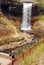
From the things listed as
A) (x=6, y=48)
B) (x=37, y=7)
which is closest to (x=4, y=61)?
(x=6, y=48)

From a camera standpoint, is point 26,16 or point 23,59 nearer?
point 23,59

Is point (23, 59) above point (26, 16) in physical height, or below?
below

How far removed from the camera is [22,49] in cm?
Answer: 272

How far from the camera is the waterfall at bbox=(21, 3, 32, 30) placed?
2.83 metres

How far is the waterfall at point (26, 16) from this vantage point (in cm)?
283

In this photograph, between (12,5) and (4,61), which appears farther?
(12,5)

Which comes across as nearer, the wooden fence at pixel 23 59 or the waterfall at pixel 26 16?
the wooden fence at pixel 23 59

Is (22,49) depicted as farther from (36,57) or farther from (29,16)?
(29,16)

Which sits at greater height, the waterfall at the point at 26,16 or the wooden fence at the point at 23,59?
the waterfall at the point at 26,16

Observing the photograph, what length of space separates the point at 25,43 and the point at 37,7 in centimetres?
45

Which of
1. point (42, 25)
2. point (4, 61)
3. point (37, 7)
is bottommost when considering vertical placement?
point (4, 61)

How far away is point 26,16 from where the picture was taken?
9.45 feet

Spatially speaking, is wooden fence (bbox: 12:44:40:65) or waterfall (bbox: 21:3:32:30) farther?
waterfall (bbox: 21:3:32:30)

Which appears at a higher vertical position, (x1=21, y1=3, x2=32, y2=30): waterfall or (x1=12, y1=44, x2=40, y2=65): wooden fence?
(x1=21, y1=3, x2=32, y2=30): waterfall
